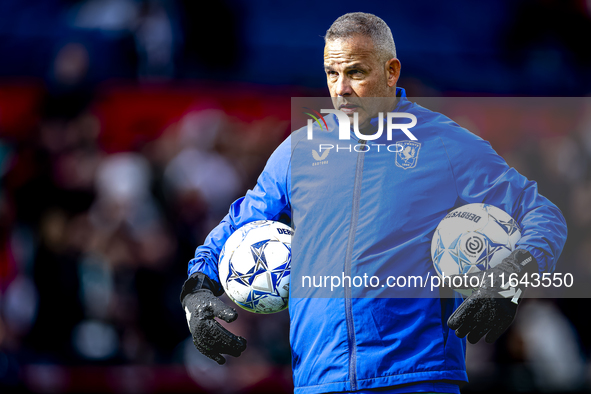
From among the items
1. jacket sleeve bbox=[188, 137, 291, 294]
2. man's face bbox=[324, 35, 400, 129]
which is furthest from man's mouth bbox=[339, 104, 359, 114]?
jacket sleeve bbox=[188, 137, 291, 294]

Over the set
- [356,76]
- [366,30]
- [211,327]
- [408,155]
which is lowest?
[211,327]

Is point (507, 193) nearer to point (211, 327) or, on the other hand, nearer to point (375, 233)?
point (375, 233)

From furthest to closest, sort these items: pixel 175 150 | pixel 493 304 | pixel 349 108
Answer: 1. pixel 175 150
2. pixel 349 108
3. pixel 493 304

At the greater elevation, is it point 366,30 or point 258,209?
point 366,30

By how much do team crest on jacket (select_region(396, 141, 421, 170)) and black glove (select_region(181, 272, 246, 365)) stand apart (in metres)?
1.02

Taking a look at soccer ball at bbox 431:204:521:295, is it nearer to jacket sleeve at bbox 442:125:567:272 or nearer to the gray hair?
jacket sleeve at bbox 442:125:567:272

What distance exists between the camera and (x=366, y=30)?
3361mm

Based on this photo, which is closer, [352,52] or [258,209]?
[352,52]

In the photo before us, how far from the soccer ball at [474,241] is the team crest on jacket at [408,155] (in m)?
0.33

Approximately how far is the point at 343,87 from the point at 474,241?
94 centimetres

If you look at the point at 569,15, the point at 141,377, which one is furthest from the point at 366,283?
the point at 569,15

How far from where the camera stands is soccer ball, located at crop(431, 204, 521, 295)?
9.98 feet

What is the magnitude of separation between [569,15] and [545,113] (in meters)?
2.41

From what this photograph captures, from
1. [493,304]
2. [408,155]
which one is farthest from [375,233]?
[493,304]
